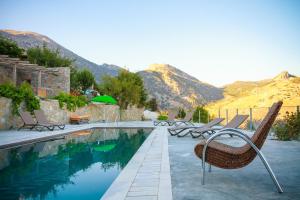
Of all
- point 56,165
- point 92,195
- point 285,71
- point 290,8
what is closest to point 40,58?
point 290,8

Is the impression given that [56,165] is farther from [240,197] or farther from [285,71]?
[285,71]

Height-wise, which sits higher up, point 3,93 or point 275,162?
point 3,93

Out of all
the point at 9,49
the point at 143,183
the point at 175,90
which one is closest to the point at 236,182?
the point at 143,183

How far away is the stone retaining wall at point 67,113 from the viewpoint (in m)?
12.6

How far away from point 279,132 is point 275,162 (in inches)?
194

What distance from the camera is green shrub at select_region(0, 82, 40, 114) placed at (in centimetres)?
1295

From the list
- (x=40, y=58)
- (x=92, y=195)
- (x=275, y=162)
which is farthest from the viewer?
(x=40, y=58)

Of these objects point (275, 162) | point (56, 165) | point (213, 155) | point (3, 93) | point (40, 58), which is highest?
point (40, 58)

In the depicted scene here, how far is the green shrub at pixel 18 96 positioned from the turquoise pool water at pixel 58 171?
581 cm

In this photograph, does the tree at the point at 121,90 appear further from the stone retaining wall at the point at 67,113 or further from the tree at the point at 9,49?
the tree at the point at 9,49

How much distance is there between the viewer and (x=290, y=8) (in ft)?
59.5

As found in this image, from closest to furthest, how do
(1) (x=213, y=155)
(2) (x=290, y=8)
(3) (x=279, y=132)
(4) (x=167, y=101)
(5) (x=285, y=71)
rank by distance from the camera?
(1) (x=213, y=155) → (3) (x=279, y=132) → (2) (x=290, y=8) → (5) (x=285, y=71) → (4) (x=167, y=101)

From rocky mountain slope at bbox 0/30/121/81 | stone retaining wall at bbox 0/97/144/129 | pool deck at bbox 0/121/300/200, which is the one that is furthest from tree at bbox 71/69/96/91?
rocky mountain slope at bbox 0/30/121/81

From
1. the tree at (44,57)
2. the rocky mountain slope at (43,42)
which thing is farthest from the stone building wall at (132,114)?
the rocky mountain slope at (43,42)
